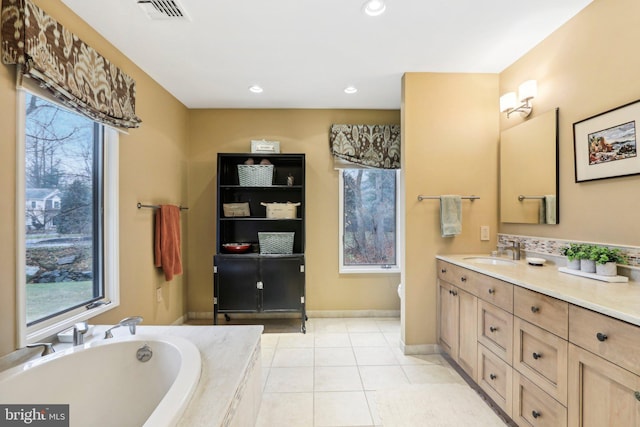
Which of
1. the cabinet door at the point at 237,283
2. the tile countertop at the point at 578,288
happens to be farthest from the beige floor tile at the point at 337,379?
the tile countertop at the point at 578,288

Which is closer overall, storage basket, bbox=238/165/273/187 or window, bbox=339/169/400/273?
storage basket, bbox=238/165/273/187

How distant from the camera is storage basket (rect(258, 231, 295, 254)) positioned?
3.11m

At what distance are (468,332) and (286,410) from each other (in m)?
1.37

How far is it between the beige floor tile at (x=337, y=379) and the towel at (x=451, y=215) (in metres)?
1.38

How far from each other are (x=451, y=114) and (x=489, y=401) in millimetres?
2246

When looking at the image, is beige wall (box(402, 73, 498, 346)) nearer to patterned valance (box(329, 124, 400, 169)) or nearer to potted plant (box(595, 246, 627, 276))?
patterned valance (box(329, 124, 400, 169))

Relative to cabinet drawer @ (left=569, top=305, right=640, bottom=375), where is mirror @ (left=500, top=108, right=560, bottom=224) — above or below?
above

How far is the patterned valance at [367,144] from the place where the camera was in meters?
3.33

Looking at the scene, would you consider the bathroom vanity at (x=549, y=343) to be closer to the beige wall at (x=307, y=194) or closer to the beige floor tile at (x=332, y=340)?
the beige floor tile at (x=332, y=340)

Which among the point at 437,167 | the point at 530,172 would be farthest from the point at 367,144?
the point at 530,172

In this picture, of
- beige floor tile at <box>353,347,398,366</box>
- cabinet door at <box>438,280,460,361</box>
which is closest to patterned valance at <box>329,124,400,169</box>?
cabinet door at <box>438,280,460,361</box>

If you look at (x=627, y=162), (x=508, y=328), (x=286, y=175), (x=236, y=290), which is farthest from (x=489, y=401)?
(x=286, y=175)

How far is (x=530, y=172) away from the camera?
2223 millimetres

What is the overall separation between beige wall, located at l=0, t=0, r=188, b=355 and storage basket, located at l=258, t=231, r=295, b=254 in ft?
3.40
